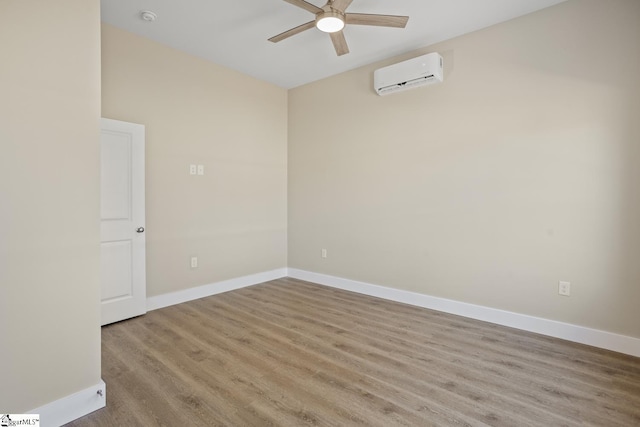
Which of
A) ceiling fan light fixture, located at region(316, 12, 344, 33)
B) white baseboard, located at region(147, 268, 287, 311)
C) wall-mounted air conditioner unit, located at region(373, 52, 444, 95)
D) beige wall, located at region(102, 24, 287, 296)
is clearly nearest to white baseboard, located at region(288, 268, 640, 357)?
white baseboard, located at region(147, 268, 287, 311)

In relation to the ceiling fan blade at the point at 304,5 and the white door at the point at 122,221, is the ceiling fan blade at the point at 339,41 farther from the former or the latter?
the white door at the point at 122,221

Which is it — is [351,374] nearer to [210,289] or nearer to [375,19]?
[210,289]

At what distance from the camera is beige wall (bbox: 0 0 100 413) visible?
1.52 metres

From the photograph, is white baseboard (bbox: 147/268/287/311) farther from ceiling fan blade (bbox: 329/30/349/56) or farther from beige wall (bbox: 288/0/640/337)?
ceiling fan blade (bbox: 329/30/349/56)

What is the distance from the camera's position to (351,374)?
2.17 meters

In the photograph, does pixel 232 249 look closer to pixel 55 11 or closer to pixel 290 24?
pixel 290 24

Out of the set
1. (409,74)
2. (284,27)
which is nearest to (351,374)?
(409,74)

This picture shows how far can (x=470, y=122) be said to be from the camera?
3.18 metres

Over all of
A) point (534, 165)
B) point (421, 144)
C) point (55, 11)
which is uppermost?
point (55, 11)

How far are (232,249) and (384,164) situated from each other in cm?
220

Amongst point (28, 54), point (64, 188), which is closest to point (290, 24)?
point (28, 54)

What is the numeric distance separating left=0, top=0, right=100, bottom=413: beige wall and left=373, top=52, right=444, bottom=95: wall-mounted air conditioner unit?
105 inches

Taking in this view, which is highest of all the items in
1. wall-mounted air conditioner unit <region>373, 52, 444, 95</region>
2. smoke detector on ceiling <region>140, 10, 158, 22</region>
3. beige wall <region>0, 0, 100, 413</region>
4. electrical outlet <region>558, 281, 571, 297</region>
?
smoke detector on ceiling <region>140, 10, 158, 22</region>

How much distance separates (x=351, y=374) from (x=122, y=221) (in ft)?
8.32
